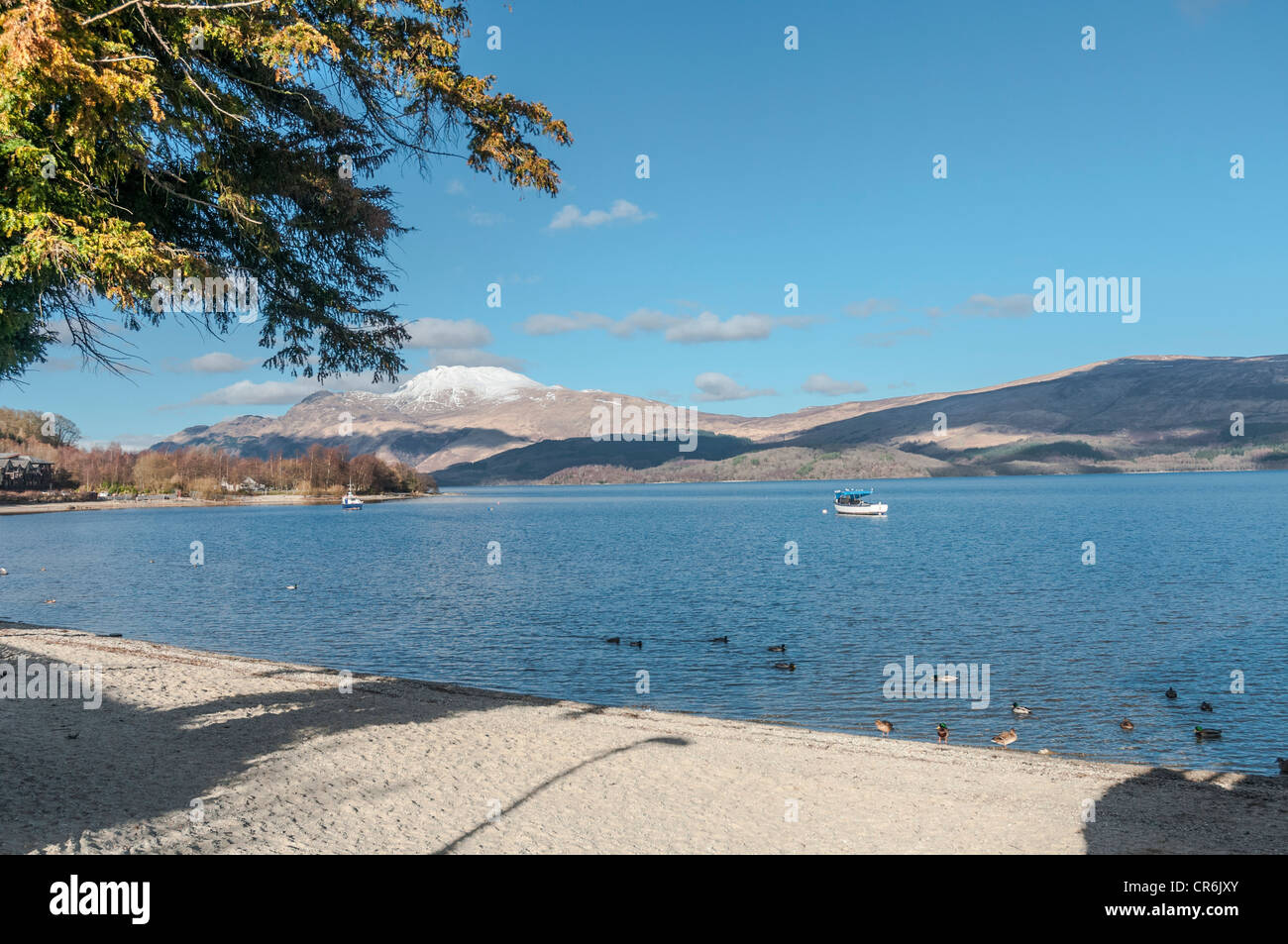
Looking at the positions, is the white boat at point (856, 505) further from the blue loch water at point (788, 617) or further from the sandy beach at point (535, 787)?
the sandy beach at point (535, 787)

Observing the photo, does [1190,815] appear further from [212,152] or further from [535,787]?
[212,152]

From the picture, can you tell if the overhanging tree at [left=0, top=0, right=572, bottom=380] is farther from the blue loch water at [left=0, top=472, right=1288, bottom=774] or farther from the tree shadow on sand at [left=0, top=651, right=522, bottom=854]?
the blue loch water at [left=0, top=472, right=1288, bottom=774]

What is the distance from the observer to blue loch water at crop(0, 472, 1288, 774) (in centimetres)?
2261

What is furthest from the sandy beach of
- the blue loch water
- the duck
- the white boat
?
the white boat

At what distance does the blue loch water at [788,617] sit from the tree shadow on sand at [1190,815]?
3677 millimetres

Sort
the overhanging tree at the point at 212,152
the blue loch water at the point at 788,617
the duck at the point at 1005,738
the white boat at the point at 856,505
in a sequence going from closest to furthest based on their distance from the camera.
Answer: the overhanging tree at the point at 212,152, the duck at the point at 1005,738, the blue loch water at the point at 788,617, the white boat at the point at 856,505

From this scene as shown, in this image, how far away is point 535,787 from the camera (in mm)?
12555

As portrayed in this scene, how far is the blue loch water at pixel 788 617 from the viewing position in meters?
22.6

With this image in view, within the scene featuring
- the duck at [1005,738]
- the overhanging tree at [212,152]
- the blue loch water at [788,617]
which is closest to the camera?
the overhanging tree at [212,152]

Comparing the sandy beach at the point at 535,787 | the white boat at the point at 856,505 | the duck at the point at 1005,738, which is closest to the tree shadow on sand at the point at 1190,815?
the sandy beach at the point at 535,787

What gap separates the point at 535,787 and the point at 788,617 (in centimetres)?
2763

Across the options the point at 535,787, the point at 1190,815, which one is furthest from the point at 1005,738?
the point at 535,787
